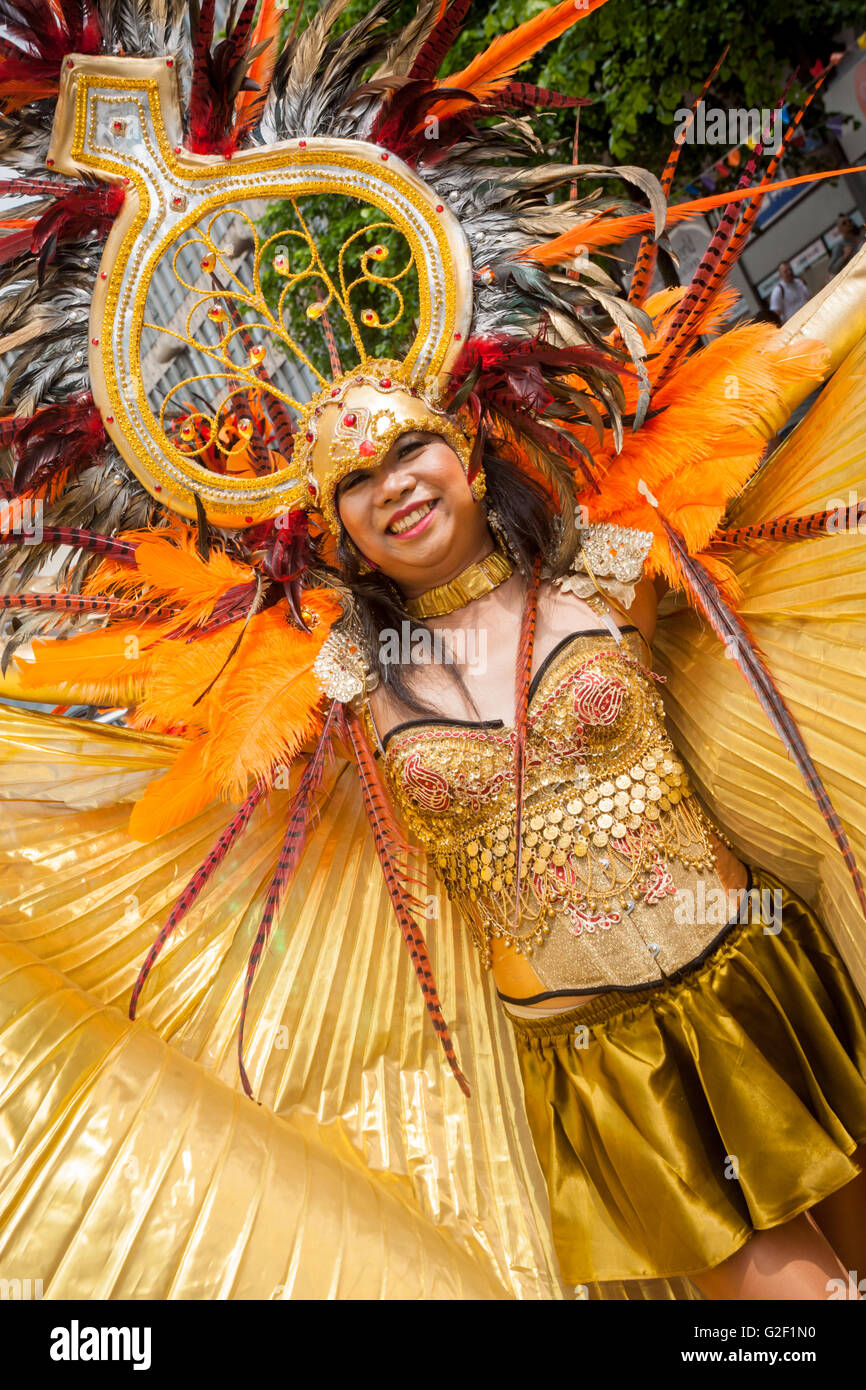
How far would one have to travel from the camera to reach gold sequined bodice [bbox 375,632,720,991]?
2115 mm

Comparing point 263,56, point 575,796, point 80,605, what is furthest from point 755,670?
point 263,56

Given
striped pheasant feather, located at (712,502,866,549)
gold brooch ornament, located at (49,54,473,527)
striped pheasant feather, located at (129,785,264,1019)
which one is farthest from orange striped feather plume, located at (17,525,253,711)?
striped pheasant feather, located at (712,502,866,549)

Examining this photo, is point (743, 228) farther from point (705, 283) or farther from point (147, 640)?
point (147, 640)

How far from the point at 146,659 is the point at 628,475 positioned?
1.13 m

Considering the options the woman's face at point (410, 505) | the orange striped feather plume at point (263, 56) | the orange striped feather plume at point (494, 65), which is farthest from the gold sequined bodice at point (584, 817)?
the orange striped feather plume at point (263, 56)

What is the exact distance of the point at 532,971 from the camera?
7.25 ft

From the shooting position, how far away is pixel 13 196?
2.14m

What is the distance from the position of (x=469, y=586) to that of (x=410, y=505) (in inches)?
10.8

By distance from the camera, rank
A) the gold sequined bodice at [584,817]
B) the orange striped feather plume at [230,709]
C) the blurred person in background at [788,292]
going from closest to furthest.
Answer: the gold sequined bodice at [584,817]
the orange striped feather plume at [230,709]
the blurred person in background at [788,292]

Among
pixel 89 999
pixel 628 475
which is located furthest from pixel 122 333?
pixel 89 999

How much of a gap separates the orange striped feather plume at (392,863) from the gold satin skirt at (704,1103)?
23cm

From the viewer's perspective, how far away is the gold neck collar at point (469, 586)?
2295 millimetres

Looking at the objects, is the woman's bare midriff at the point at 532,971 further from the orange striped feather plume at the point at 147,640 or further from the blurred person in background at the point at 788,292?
the blurred person in background at the point at 788,292
